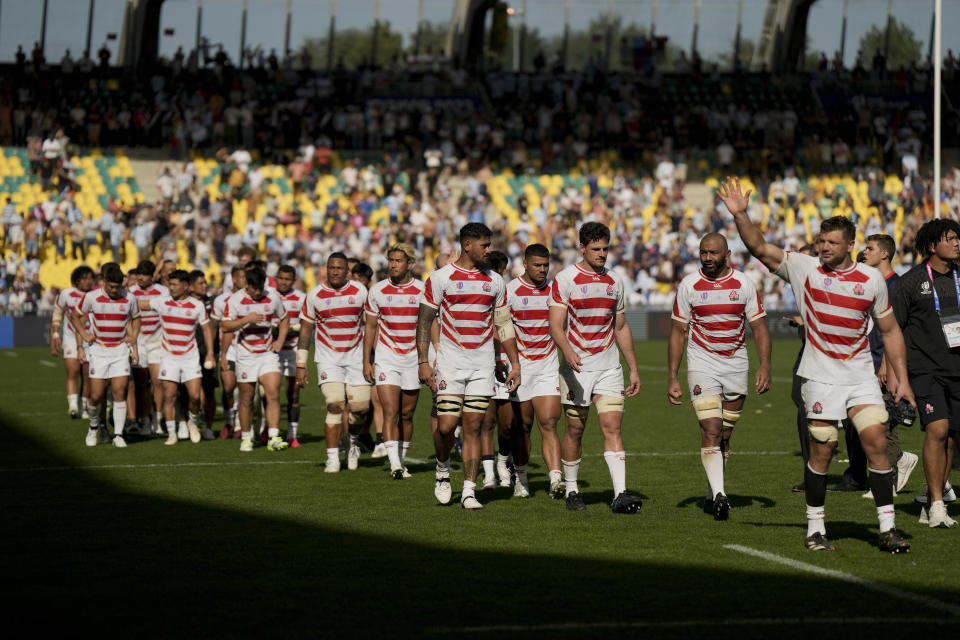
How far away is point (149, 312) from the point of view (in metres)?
17.6

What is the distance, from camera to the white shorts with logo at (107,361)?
16.0 metres

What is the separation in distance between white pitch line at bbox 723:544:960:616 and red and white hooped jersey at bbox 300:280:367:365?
19.0 ft

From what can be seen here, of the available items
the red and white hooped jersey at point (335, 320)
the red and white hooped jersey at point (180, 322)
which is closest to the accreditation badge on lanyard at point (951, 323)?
the red and white hooped jersey at point (335, 320)

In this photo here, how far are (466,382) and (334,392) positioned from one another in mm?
3042

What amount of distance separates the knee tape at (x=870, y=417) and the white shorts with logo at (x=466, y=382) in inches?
130

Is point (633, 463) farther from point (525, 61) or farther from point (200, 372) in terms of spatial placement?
point (525, 61)

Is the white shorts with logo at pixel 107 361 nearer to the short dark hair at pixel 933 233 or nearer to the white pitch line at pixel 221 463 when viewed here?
the white pitch line at pixel 221 463

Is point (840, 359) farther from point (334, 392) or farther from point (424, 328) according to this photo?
point (334, 392)

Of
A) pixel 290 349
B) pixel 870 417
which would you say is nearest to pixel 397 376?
pixel 290 349

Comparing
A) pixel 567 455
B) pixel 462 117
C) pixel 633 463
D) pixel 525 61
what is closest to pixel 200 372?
pixel 633 463

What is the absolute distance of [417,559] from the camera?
8766 millimetres

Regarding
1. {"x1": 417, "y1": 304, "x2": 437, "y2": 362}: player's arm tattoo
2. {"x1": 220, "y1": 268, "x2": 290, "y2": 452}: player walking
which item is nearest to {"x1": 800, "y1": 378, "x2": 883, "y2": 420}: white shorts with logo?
{"x1": 417, "y1": 304, "x2": 437, "y2": 362}: player's arm tattoo

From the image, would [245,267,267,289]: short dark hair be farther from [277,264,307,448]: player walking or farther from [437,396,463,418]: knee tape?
[437,396,463,418]: knee tape

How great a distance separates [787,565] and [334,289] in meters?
6.74
